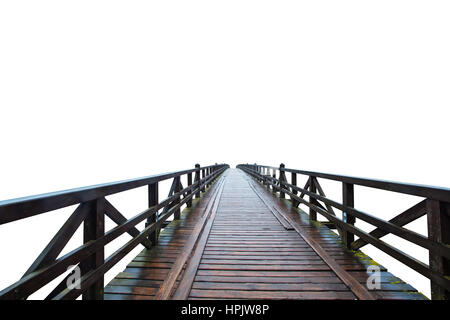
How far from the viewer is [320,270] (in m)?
2.90

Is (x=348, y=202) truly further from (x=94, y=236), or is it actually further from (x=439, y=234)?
(x=94, y=236)

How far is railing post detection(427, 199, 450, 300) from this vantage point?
195cm

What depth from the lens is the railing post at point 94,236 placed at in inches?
80.0

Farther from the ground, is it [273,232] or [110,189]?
[110,189]

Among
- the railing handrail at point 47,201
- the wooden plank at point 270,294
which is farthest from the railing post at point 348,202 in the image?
the railing handrail at point 47,201

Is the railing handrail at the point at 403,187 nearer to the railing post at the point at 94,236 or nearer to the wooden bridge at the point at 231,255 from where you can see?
the wooden bridge at the point at 231,255

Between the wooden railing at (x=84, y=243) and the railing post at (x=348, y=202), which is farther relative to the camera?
the railing post at (x=348, y=202)

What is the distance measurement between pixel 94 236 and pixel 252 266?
2112 millimetres

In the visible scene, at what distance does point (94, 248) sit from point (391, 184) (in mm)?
3427

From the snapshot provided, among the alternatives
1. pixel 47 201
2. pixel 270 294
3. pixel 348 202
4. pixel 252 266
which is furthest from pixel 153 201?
pixel 348 202

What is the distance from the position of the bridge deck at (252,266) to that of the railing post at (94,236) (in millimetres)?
334

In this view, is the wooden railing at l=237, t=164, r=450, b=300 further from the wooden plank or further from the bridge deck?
the wooden plank
